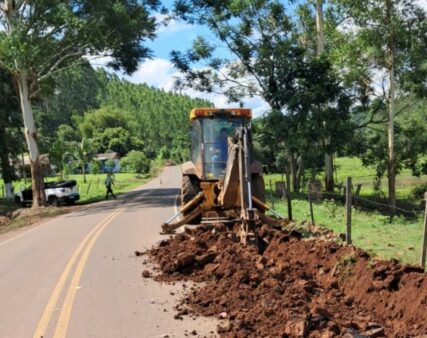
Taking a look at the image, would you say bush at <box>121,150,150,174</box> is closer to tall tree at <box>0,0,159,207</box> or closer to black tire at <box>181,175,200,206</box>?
tall tree at <box>0,0,159,207</box>

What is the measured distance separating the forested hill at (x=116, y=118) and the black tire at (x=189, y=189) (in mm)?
71530

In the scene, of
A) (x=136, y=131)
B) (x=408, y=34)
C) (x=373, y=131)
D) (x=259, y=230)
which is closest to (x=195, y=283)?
(x=259, y=230)

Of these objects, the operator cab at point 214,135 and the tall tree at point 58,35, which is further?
the tall tree at point 58,35

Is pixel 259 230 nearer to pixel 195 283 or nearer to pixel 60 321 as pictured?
pixel 195 283

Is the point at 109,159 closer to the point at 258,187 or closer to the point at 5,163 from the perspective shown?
the point at 5,163

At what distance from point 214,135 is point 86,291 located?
745 centimetres

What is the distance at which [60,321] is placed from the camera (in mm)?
7469

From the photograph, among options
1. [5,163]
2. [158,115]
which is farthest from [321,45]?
[158,115]

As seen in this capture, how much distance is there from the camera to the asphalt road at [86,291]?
7.08m

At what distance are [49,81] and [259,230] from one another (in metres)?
27.3

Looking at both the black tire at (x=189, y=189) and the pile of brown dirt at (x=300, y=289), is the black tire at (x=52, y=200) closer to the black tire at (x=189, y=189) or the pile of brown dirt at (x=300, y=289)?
the black tire at (x=189, y=189)

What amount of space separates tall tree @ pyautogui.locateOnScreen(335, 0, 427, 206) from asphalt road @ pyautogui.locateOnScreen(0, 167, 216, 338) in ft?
50.2

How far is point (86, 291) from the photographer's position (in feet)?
29.7

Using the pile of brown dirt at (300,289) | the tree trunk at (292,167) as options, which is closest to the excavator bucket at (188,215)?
the pile of brown dirt at (300,289)
